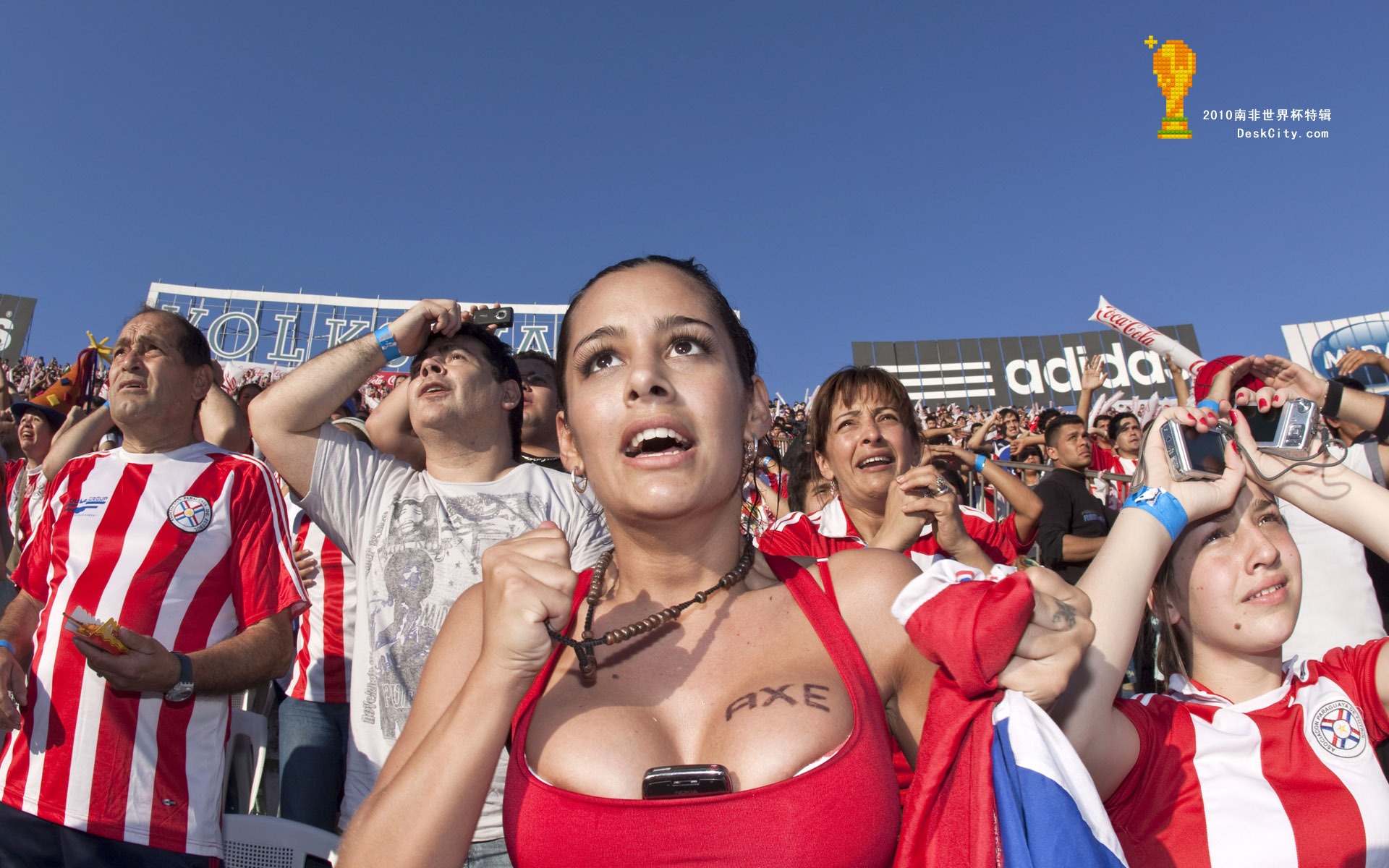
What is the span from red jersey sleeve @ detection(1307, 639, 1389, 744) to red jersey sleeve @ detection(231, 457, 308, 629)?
131 inches

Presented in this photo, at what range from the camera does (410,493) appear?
9.76 feet

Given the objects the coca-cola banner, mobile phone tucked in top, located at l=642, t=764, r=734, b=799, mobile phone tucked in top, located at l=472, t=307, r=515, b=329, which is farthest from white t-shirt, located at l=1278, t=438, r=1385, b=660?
the coca-cola banner

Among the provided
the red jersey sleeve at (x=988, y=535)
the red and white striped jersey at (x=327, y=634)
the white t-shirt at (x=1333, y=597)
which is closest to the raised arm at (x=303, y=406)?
the red and white striped jersey at (x=327, y=634)

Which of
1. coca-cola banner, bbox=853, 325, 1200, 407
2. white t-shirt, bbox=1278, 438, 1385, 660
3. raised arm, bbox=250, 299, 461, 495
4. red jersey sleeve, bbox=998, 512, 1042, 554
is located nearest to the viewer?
raised arm, bbox=250, 299, 461, 495

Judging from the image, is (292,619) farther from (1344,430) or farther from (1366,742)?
(1344,430)

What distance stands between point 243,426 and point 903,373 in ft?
102

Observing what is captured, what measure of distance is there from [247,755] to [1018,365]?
35.1 m

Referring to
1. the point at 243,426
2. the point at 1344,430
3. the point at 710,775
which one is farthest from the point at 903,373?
the point at 710,775

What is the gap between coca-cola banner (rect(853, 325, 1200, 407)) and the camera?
33.2 metres

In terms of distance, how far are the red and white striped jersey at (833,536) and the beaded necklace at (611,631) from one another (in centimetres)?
165

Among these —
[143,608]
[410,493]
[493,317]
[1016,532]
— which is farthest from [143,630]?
[1016,532]

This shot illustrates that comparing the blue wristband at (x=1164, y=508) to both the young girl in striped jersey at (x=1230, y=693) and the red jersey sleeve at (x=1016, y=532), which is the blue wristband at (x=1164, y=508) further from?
the red jersey sleeve at (x=1016, y=532)

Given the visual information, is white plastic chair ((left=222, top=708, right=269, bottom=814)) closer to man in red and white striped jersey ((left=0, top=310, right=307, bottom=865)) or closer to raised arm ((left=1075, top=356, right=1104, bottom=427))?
man in red and white striped jersey ((left=0, top=310, right=307, bottom=865))

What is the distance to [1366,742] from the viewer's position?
6.07ft
